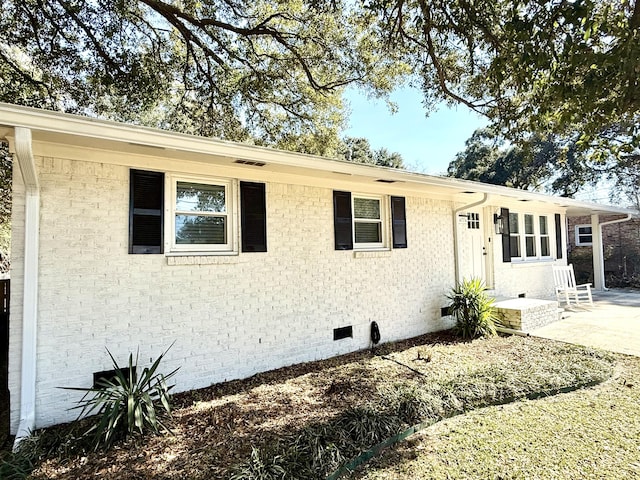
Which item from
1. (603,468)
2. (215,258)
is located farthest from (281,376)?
(603,468)

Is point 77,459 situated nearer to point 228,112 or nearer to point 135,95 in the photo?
point 135,95

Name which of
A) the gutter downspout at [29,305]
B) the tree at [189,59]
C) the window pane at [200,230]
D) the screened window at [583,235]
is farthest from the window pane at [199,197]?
the screened window at [583,235]

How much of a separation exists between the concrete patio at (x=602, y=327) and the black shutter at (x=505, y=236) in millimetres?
1749

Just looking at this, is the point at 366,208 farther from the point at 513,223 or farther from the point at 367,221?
the point at 513,223

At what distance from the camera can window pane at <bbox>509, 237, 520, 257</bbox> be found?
909cm

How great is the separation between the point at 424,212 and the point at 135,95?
6.95 m

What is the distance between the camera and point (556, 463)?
107 inches

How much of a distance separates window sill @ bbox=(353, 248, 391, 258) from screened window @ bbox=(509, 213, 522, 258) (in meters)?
4.69

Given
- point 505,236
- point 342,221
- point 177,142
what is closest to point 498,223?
point 505,236

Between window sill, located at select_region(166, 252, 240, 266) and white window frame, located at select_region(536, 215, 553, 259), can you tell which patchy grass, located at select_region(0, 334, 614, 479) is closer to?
window sill, located at select_region(166, 252, 240, 266)

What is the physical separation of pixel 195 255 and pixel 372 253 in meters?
3.03

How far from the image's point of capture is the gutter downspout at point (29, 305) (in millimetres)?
3244

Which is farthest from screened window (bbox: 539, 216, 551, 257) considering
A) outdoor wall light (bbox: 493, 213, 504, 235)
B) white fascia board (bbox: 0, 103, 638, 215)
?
white fascia board (bbox: 0, 103, 638, 215)

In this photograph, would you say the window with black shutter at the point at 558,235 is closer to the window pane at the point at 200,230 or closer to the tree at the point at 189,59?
the tree at the point at 189,59
